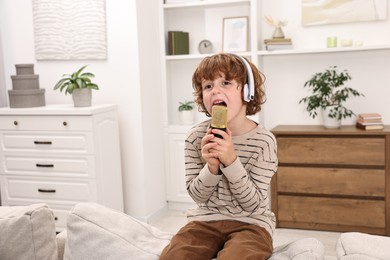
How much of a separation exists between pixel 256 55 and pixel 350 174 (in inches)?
44.4

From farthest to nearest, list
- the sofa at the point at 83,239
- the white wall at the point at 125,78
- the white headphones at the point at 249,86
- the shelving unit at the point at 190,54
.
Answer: the shelving unit at the point at 190,54
the white wall at the point at 125,78
the white headphones at the point at 249,86
the sofa at the point at 83,239

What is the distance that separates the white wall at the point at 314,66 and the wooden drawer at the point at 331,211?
674 millimetres

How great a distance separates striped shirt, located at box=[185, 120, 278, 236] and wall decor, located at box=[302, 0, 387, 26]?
2.24 metres

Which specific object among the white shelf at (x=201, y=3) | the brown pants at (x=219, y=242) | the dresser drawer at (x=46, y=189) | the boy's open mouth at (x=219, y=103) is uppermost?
Answer: the white shelf at (x=201, y=3)

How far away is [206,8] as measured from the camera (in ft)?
12.6

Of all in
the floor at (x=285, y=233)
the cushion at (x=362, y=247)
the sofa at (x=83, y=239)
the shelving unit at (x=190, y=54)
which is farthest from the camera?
the shelving unit at (x=190, y=54)

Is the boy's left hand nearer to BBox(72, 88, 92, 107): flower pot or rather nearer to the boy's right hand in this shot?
the boy's right hand

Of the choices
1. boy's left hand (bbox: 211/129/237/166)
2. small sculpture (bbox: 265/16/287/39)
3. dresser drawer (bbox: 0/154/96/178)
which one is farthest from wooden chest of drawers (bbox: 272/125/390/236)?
boy's left hand (bbox: 211/129/237/166)

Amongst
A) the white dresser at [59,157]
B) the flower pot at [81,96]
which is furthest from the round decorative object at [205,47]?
the flower pot at [81,96]

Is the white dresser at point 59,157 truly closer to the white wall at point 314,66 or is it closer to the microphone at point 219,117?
the white wall at point 314,66

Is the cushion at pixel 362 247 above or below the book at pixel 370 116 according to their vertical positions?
below

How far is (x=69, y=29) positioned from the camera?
364 centimetres

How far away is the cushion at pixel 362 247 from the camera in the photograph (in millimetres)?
1085

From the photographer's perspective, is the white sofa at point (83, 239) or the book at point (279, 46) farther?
the book at point (279, 46)
